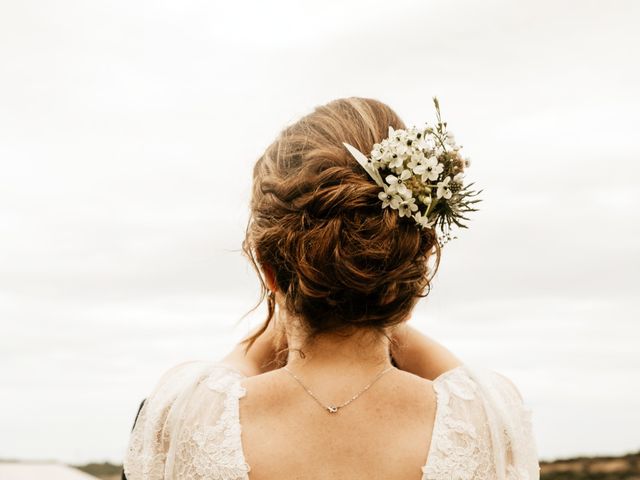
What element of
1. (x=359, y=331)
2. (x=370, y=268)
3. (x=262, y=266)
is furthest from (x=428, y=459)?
(x=262, y=266)

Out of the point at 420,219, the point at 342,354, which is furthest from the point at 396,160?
the point at 342,354

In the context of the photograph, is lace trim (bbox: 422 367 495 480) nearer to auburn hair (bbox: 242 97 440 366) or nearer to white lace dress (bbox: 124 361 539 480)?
white lace dress (bbox: 124 361 539 480)

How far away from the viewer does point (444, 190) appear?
339 cm

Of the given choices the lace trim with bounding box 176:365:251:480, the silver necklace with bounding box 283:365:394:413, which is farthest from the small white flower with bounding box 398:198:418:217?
the lace trim with bounding box 176:365:251:480

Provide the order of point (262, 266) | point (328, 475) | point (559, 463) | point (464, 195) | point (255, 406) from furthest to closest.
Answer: point (559, 463) < point (464, 195) < point (262, 266) < point (255, 406) < point (328, 475)

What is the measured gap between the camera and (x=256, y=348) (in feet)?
11.9

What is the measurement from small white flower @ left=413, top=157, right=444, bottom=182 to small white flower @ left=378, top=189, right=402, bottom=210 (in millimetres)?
353

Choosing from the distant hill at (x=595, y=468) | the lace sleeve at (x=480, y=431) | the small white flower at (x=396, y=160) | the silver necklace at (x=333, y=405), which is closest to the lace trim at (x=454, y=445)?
the lace sleeve at (x=480, y=431)

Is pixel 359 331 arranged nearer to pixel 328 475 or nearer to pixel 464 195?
pixel 328 475

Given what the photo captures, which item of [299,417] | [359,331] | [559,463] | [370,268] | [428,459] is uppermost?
[370,268]

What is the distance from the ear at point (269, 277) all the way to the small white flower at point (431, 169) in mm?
817

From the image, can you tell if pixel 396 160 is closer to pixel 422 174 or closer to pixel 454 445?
pixel 422 174

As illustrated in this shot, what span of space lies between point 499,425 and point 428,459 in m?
0.40

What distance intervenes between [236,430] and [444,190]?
4.63ft
